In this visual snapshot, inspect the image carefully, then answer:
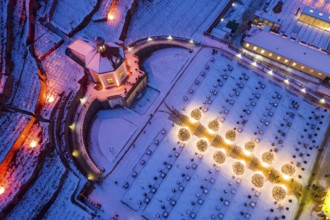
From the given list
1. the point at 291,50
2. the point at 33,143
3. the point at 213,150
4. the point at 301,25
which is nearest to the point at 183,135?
the point at 213,150

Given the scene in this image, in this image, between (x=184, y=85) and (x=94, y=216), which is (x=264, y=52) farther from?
(x=94, y=216)

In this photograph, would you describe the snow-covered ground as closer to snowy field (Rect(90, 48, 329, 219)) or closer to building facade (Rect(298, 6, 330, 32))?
snowy field (Rect(90, 48, 329, 219))

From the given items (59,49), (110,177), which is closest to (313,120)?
(110,177)

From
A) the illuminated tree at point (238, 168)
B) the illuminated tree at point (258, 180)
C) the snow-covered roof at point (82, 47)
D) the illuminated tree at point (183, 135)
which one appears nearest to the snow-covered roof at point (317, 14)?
the illuminated tree at point (238, 168)

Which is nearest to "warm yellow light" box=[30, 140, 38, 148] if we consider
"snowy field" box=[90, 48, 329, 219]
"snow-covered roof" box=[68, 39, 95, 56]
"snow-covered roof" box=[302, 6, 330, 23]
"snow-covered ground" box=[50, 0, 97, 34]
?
"snowy field" box=[90, 48, 329, 219]

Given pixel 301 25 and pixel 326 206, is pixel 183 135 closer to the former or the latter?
pixel 326 206

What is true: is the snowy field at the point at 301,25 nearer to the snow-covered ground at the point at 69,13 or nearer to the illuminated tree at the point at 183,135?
the illuminated tree at the point at 183,135
